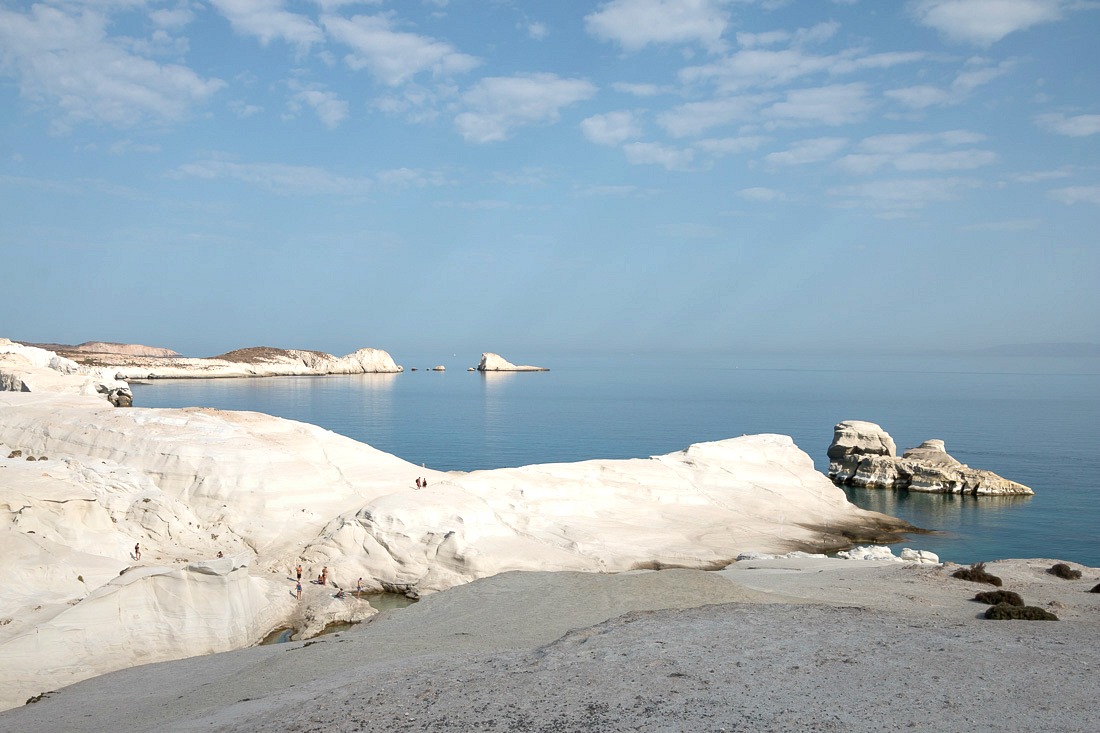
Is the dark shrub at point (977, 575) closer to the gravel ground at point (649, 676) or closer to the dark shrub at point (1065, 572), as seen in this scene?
the gravel ground at point (649, 676)

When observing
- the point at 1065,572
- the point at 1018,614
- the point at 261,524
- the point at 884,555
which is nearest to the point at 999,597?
the point at 1018,614

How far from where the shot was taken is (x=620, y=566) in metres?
36.1

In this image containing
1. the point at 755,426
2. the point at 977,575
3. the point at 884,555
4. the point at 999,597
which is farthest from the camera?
the point at 755,426

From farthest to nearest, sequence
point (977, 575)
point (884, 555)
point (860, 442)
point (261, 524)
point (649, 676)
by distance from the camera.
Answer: point (860, 442) → point (884, 555) → point (261, 524) → point (977, 575) → point (649, 676)

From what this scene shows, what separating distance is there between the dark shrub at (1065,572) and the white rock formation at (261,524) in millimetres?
12883

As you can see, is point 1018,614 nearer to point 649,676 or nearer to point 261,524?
point 649,676

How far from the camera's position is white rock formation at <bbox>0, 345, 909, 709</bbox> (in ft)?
80.2

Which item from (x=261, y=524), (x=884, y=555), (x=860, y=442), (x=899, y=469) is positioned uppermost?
(x=860, y=442)

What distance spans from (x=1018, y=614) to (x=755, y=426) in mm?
82743

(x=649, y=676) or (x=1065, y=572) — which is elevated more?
A: (x=649, y=676)

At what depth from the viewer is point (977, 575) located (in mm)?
29234

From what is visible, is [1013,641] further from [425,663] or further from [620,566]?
[620,566]

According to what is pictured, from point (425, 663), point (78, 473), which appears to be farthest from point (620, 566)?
point (78, 473)

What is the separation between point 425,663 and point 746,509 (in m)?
32.7
